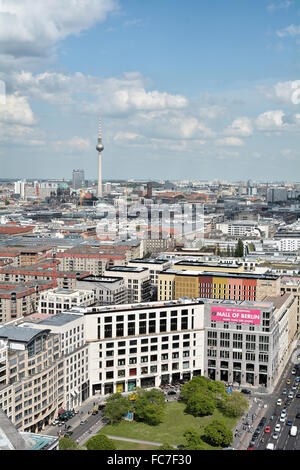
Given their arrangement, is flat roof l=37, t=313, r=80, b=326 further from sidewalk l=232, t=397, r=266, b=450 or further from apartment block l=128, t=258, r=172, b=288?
apartment block l=128, t=258, r=172, b=288

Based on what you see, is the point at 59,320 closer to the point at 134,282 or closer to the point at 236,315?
the point at 236,315

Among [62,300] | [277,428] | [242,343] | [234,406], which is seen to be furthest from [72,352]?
[277,428]

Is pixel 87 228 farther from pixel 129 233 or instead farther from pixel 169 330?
pixel 169 330

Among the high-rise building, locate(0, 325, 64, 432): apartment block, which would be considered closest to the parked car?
locate(0, 325, 64, 432): apartment block

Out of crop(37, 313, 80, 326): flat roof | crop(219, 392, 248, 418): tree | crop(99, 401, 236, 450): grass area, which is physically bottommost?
crop(99, 401, 236, 450): grass area

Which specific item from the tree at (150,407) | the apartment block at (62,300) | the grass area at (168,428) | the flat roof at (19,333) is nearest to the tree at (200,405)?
the grass area at (168,428)
